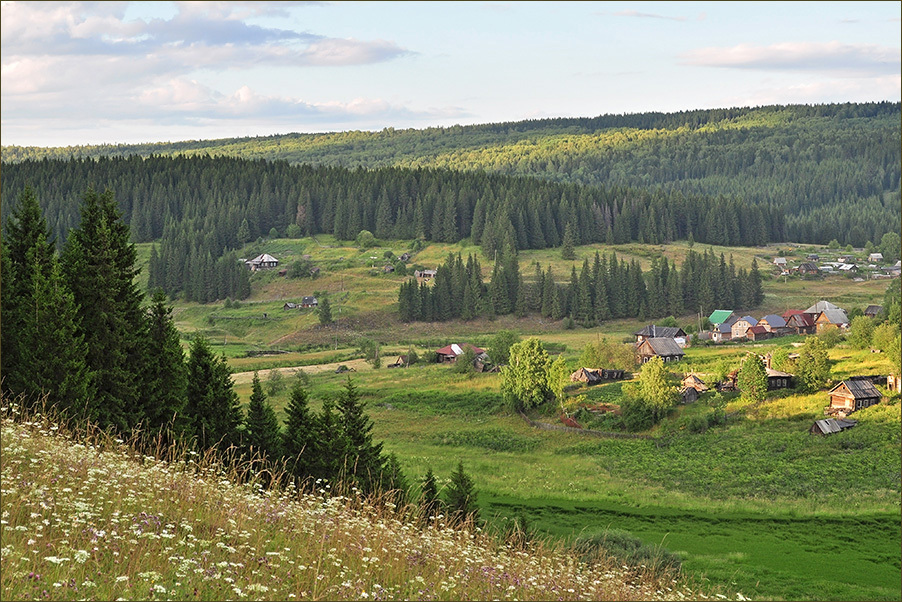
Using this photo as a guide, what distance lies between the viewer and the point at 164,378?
78.4ft

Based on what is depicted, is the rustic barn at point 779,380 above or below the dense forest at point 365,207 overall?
below

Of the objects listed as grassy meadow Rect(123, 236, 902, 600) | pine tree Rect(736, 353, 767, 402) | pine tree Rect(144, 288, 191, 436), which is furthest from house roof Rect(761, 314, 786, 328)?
pine tree Rect(144, 288, 191, 436)

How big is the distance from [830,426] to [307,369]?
52453 mm

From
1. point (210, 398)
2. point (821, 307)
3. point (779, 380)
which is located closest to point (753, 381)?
point (779, 380)

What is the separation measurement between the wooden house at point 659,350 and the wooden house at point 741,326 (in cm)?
2143

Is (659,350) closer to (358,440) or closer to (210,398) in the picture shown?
(358,440)

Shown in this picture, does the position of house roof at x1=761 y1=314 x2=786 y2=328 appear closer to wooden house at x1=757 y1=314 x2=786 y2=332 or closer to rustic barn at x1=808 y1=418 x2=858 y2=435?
wooden house at x1=757 y1=314 x2=786 y2=332

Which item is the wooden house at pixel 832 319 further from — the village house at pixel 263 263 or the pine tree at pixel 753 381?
the village house at pixel 263 263

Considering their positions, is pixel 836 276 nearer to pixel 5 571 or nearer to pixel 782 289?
pixel 782 289

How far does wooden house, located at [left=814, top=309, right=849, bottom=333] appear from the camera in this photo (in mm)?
98812

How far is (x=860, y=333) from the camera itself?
242 feet

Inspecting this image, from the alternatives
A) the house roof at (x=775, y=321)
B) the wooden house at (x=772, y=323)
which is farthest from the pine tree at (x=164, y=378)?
the house roof at (x=775, y=321)

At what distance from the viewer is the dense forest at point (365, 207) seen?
160875 millimetres

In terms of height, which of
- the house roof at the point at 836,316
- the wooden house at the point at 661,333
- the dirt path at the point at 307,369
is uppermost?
the house roof at the point at 836,316
